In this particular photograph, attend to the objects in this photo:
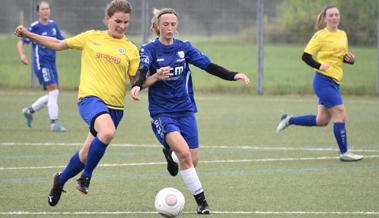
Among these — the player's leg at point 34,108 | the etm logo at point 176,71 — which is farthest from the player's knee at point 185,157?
the player's leg at point 34,108

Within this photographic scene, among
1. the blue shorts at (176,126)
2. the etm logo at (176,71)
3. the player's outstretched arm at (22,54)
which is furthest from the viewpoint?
the player's outstretched arm at (22,54)

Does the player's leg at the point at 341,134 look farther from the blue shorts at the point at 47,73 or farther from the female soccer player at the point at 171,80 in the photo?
the blue shorts at the point at 47,73

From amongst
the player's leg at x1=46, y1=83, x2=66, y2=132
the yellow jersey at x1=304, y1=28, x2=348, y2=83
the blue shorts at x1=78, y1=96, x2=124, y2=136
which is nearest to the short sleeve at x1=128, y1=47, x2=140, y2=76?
the blue shorts at x1=78, y1=96, x2=124, y2=136

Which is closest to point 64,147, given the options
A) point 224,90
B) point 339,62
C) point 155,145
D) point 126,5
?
point 155,145

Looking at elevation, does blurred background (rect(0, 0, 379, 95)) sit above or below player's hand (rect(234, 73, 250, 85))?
below

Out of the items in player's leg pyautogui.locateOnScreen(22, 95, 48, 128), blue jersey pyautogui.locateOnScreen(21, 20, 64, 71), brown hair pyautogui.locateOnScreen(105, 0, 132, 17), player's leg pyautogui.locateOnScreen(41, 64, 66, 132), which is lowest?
player's leg pyautogui.locateOnScreen(22, 95, 48, 128)

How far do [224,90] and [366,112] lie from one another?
218 inches

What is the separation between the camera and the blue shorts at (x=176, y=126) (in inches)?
327

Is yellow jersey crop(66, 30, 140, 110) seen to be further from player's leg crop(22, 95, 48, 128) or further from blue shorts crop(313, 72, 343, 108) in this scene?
player's leg crop(22, 95, 48, 128)

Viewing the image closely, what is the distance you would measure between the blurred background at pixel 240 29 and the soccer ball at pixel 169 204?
1473 centimetres

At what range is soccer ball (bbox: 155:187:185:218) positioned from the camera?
7.56m

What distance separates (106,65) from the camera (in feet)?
27.6

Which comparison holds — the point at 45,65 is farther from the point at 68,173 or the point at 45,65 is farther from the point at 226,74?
the point at 226,74

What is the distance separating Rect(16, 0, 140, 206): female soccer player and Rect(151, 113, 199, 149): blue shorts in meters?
0.36
